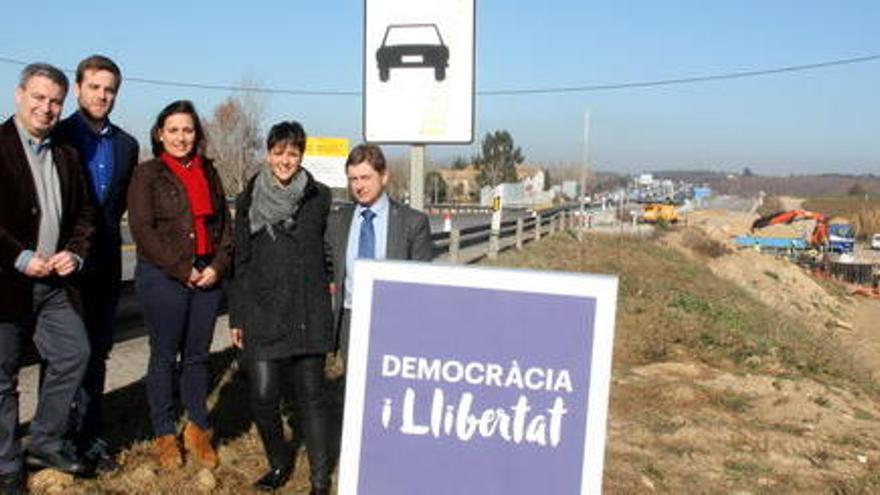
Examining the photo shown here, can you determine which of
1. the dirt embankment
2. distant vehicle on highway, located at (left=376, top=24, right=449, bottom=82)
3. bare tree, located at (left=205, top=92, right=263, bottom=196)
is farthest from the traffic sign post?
bare tree, located at (left=205, top=92, right=263, bottom=196)

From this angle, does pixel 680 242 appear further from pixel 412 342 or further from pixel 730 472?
pixel 412 342

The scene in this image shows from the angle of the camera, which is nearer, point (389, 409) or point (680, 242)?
point (389, 409)

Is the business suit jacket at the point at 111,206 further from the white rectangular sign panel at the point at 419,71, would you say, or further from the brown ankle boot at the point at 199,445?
the white rectangular sign panel at the point at 419,71

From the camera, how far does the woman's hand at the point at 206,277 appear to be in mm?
4562

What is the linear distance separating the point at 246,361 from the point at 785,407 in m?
5.76

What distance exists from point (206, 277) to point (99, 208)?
58cm

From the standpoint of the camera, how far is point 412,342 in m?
3.24

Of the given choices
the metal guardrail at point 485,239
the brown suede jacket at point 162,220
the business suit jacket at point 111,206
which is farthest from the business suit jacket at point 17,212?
the metal guardrail at point 485,239

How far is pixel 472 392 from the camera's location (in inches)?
125

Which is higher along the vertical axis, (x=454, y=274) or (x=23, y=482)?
(x=454, y=274)

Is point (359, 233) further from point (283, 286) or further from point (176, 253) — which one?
point (176, 253)

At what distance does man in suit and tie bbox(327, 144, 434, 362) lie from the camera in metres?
4.31

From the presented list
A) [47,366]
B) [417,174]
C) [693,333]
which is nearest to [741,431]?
[417,174]

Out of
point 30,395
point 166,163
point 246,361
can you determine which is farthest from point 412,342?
point 30,395
